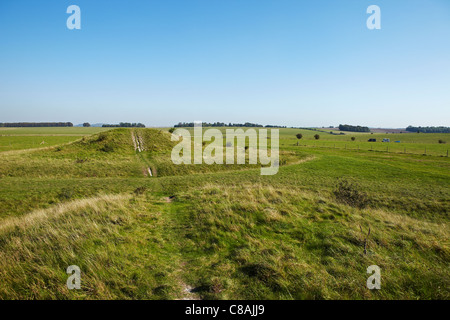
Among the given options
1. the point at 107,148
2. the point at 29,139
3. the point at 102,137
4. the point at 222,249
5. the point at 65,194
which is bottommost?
the point at 65,194

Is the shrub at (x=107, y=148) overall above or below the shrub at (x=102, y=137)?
below

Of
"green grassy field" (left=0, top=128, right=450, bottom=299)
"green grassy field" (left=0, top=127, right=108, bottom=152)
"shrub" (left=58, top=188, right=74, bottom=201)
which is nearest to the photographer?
"green grassy field" (left=0, top=128, right=450, bottom=299)

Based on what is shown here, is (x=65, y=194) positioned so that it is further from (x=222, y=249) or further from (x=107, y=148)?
(x=107, y=148)

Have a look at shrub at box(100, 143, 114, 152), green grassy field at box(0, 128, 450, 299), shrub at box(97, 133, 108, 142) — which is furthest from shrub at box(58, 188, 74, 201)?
shrub at box(97, 133, 108, 142)

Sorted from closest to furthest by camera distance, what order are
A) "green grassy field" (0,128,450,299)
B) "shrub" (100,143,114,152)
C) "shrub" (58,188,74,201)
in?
"green grassy field" (0,128,450,299)
"shrub" (58,188,74,201)
"shrub" (100,143,114,152)

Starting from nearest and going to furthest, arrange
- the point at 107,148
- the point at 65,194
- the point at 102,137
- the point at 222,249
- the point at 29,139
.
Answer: the point at 222,249, the point at 65,194, the point at 107,148, the point at 102,137, the point at 29,139

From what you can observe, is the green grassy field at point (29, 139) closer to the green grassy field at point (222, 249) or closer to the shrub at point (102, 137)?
the shrub at point (102, 137)

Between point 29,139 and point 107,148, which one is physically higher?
point 29,139

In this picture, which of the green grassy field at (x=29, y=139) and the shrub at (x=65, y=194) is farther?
the green grassy field at (x=29, y=139)

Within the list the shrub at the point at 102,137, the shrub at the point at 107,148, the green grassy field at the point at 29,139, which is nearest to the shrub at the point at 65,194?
the shrub at the point at 107,148

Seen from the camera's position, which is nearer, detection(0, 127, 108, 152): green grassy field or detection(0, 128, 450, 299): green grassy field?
detection(0, 128, 450, 299): green grassy field

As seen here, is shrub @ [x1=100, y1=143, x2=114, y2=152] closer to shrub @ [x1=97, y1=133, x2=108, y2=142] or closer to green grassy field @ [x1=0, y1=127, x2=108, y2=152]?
shrub @ [x1=97, y1=133, x2=108, y2=142]

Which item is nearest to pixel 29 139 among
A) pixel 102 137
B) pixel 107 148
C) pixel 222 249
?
pixel 102 137
